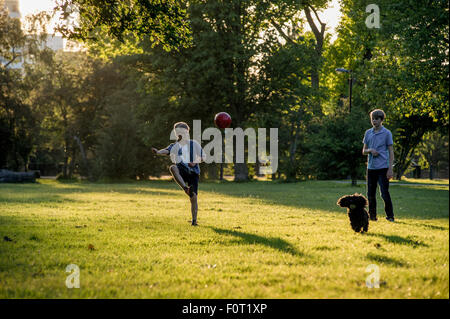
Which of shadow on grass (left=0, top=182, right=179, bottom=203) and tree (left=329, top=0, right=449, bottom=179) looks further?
tree (left=329, top=0, right=449, bottom=179)

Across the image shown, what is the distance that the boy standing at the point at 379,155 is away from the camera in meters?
9.27

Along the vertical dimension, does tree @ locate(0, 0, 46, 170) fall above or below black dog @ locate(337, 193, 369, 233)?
above

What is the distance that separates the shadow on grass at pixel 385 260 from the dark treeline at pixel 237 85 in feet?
45.3

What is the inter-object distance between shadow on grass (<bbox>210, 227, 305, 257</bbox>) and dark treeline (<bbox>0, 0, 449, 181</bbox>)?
1310cm

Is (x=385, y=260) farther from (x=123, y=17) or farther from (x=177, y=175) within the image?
(x=123, y=17)

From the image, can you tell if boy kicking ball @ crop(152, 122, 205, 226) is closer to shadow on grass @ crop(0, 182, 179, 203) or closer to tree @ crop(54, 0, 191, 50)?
tree @ crop(54, 0, 191, 50)

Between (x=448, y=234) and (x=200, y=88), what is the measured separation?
2955 centimetres

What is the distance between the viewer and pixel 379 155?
31.0ft

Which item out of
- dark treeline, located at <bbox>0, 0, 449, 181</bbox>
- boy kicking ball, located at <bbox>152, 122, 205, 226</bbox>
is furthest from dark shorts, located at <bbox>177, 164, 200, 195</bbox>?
dark treeline, located at <bbox>0, 0, 449, 181</bbox>

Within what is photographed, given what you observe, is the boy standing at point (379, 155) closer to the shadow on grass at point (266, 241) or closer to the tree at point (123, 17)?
the shadow on grass at point (266, 241)

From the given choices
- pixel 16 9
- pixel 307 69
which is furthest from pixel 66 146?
pixel 16 9

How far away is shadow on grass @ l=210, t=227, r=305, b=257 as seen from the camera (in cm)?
628

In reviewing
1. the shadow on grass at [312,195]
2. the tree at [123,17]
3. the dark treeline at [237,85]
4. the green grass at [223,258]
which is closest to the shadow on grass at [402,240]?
the green grass at [223,258]
